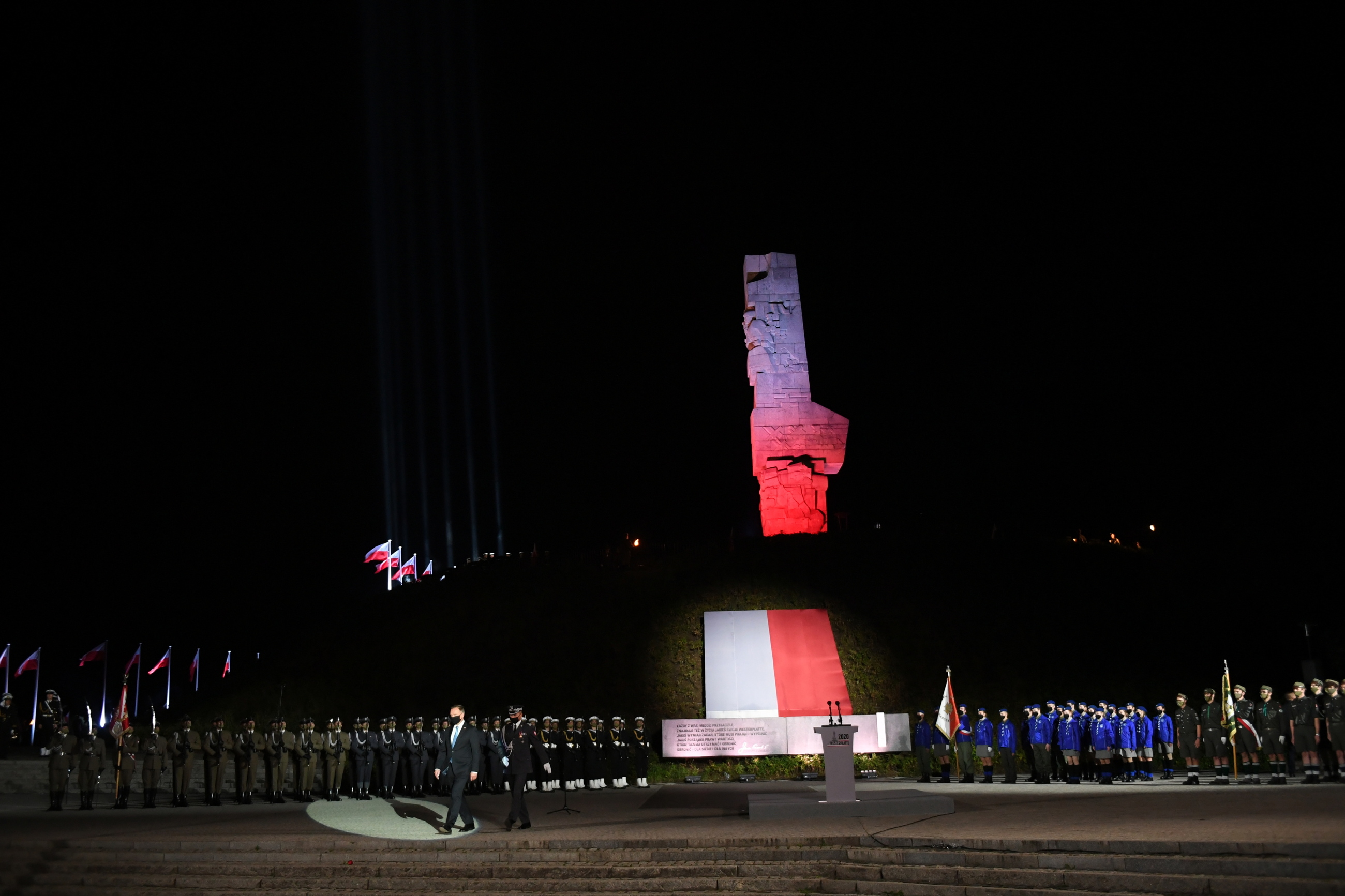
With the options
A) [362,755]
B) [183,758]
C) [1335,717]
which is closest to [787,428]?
[362,755]

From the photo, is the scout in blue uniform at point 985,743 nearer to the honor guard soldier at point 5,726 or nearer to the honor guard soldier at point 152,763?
the honor guard soldier at point 152,763

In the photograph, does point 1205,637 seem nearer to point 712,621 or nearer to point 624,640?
point 712,621

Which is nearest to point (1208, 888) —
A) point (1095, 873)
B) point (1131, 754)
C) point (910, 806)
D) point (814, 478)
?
point (1095, 873)

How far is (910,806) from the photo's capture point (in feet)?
41.2

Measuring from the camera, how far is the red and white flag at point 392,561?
34.4 m

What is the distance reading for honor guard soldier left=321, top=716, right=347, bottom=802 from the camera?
1927cm

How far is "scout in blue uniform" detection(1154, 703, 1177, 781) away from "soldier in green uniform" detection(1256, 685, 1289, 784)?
7.23 feet

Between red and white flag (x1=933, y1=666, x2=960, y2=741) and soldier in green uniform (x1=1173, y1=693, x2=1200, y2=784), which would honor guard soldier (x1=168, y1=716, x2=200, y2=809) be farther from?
soldier in green uniform (x1=1173, y1=693, x2=1200, y2=784)

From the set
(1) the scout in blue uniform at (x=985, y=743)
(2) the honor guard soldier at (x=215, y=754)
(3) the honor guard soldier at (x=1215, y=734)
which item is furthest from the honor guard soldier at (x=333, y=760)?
(3) the honor guard soldier at (x=1215, y=734)

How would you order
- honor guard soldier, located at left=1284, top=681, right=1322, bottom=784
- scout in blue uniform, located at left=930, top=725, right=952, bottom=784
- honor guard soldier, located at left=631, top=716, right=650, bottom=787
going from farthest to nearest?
honor guard soldier, located at left=631, top=716, right=650, bottom=787, scout in blue uniform, located at left=930, top=725, right=952, bottom=784, honor guard soldier, located at left=1284, top=681, right=1322, bottom=784

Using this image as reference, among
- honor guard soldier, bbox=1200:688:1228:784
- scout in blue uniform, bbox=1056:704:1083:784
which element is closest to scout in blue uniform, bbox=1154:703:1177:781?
honor guard soldier, bbox=1200:688:1228:784

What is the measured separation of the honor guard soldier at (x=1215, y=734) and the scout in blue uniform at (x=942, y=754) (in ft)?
15.1

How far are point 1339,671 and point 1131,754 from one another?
9779mm

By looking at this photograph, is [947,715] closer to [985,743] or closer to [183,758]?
[985,743]
